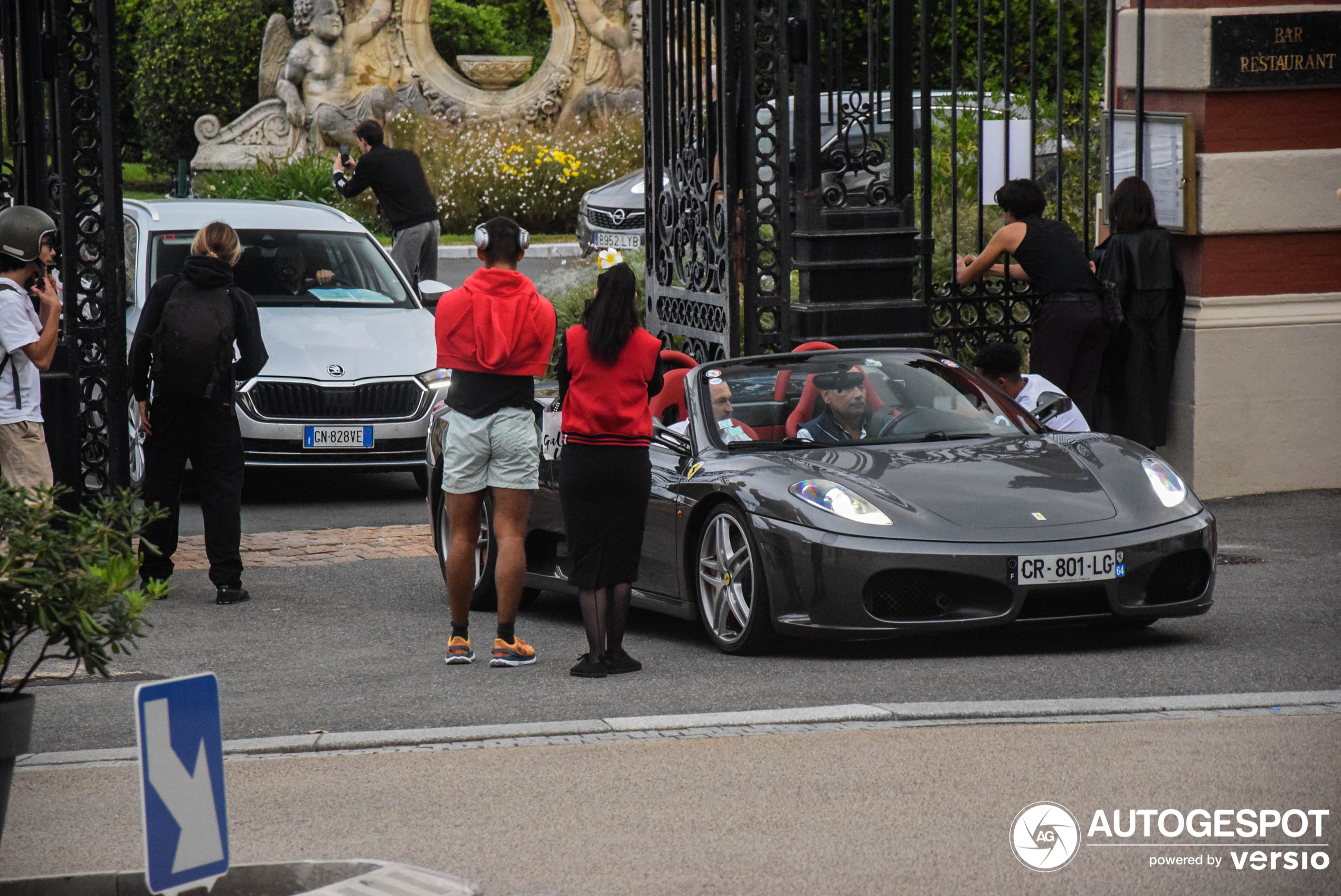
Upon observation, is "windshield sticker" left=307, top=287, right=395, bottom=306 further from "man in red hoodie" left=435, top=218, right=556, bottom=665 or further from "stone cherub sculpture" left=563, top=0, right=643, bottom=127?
"stone cherub sculpture" left=563, top=0, right=643, bottom=127

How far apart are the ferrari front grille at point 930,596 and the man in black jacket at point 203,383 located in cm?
361

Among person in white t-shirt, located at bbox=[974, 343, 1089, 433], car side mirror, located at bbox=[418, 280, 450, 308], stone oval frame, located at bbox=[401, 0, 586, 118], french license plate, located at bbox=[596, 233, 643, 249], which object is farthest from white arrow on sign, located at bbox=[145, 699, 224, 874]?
stone oval frame, located at bbox=[401, 0, 586, 118]

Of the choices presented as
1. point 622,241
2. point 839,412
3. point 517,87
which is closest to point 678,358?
point 839,412

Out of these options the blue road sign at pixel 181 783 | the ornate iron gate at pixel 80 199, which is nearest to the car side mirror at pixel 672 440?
the ornate iron gate at pixel 80 199

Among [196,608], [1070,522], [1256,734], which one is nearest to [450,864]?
[1256,734]

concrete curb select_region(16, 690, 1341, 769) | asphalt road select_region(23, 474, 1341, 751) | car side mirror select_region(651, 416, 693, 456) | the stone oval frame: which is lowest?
asphalt road select_region(23, 474, 1341, 751)

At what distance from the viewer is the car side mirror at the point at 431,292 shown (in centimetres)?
1384

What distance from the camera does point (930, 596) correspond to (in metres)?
7.84

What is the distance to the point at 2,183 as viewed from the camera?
11.8 meters

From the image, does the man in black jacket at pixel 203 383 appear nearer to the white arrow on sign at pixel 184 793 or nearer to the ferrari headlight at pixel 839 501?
the ferrari headlight at pixel 839 501

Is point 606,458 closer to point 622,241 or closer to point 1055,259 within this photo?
point 1055,259

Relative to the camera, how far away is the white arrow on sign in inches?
166

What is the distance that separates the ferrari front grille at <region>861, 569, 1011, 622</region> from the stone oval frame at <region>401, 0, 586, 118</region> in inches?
1231

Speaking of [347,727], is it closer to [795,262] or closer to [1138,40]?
[795,262]
